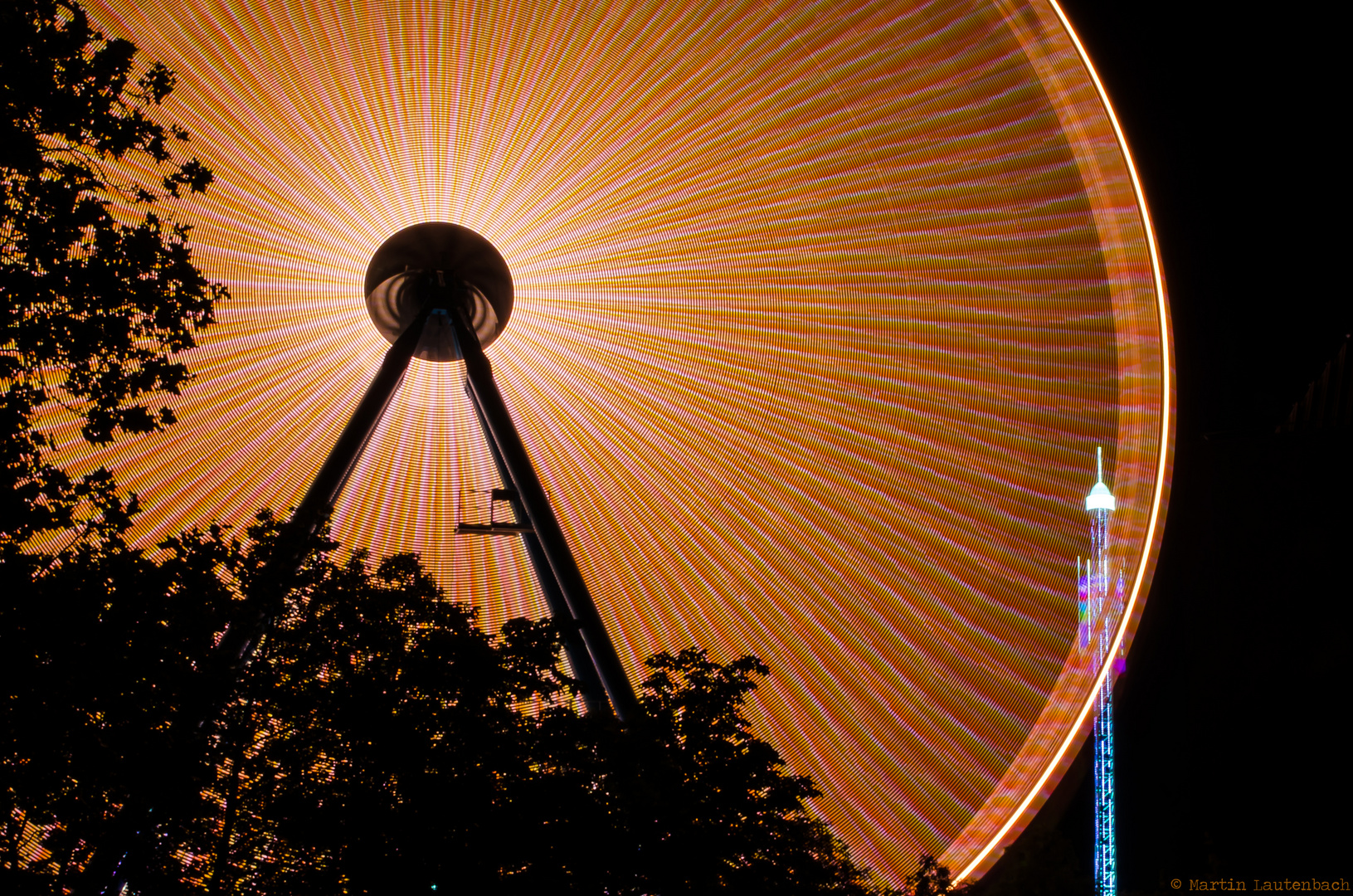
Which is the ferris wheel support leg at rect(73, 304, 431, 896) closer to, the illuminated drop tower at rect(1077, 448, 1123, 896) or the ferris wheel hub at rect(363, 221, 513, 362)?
the ferris wheel hub at rect(363, 221, 513, 362)

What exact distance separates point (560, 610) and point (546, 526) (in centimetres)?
54

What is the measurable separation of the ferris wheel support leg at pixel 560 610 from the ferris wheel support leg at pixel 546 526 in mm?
41

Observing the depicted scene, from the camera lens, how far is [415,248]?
27.3 ft

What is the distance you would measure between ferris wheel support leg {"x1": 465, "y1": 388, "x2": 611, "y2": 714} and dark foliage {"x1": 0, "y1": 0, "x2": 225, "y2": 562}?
98.3 inches

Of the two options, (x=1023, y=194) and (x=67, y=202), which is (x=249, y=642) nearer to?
(x=67, y=202)

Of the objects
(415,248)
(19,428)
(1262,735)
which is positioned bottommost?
(19,428)

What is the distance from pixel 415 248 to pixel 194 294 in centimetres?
361

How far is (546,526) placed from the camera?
6949 mm

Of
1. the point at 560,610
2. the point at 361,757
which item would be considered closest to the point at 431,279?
the point at 560,610

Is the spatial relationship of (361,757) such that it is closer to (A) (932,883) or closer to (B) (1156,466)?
(A) (932,883)

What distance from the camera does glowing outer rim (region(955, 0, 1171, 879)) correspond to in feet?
24.6

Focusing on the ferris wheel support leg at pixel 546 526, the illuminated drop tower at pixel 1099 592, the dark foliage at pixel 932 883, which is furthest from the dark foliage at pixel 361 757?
the illuminated drop tower at pixel 1099 592

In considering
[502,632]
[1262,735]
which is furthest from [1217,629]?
[502,632]

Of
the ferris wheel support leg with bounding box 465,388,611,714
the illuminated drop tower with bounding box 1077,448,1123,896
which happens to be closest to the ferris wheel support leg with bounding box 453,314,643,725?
the ferris wheel support leg with bounding box 465,388,611,714
